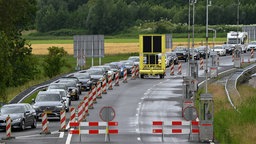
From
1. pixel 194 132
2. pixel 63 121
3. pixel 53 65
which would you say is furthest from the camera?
pixel 53 65

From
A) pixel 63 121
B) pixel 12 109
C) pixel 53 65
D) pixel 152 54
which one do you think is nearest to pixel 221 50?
pixel 53 65

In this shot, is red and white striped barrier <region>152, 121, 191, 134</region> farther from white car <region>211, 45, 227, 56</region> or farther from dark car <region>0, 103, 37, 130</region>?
white car <region>211, 45, 227, 56</region>

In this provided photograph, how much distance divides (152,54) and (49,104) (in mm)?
30343

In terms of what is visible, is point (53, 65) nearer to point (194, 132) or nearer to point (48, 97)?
point (48, 97)

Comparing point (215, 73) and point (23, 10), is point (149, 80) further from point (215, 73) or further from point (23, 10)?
point (23, 10)

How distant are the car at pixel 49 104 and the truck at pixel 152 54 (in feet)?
83.3

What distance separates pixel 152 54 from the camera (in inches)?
3132

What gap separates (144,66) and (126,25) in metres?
116

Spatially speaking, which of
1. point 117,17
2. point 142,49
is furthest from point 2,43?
point 117,17

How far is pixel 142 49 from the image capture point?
3091 inches

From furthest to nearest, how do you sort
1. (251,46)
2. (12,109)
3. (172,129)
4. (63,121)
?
(251,46), (12,109), (63,121), (172,129)

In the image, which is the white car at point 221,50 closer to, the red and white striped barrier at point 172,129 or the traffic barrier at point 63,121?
the traffic barrier at point 63,121

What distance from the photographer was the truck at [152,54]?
77.7 meters

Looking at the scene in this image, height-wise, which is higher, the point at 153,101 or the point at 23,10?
the point at 23,10
